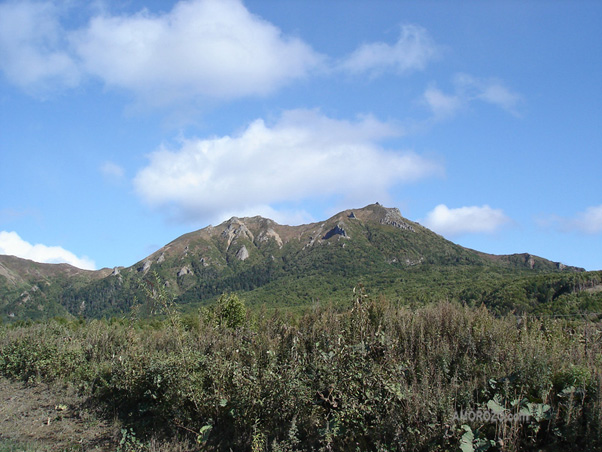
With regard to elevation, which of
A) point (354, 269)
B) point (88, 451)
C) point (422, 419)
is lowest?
point (88, 451)

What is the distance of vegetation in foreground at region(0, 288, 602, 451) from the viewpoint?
13.4 ft

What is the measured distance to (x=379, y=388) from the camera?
4703 mm

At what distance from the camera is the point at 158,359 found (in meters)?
7.19

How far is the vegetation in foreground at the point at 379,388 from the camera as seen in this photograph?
A: 4086 mm

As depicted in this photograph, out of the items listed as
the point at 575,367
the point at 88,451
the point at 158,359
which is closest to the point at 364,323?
the point at 575,367

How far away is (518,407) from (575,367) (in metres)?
0.91

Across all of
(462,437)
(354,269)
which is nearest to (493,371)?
(462,437)

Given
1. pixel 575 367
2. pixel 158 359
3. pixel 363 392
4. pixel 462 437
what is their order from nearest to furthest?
pixel 462 437
pixel 575 367
pixel 363 392
pixel 158 359

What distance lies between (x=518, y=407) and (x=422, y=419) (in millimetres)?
1038

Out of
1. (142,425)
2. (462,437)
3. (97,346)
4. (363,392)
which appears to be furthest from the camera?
(97,346)

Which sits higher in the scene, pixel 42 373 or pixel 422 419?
pixel 422 419

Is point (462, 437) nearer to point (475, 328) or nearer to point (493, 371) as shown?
point (493, 371)

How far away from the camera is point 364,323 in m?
5.84

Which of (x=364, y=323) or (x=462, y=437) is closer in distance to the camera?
(x=462, y=437)
